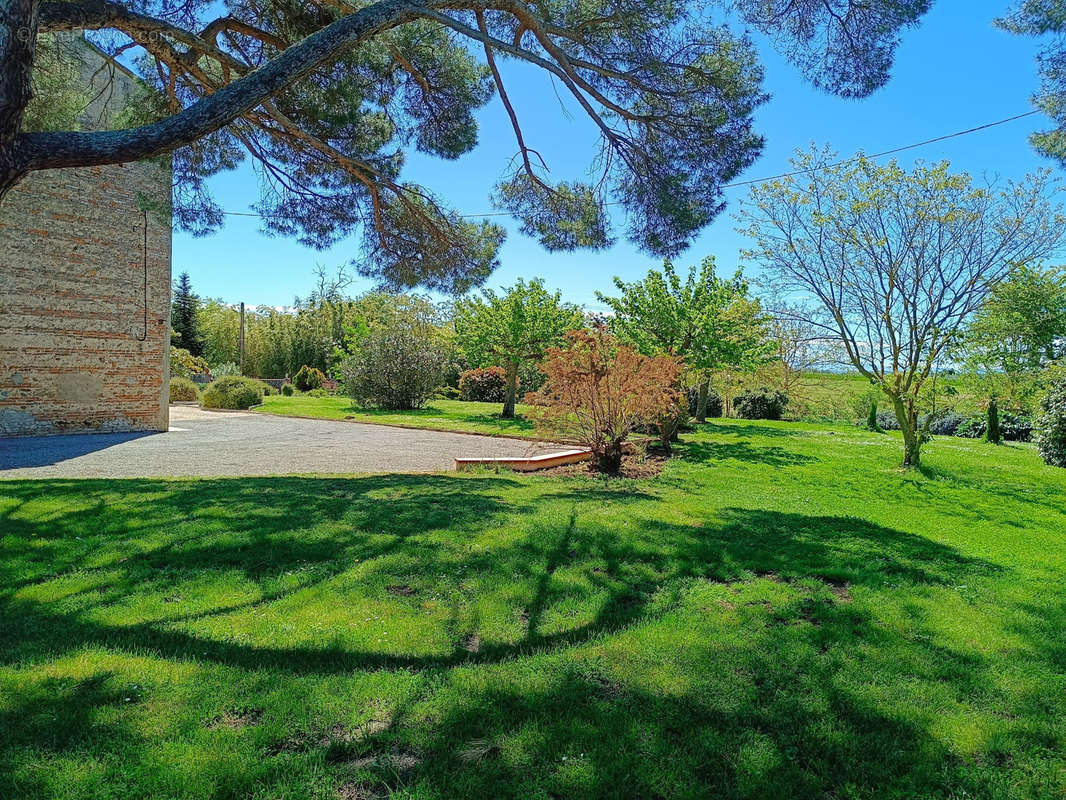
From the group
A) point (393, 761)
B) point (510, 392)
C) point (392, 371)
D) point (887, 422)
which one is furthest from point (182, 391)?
point (887, 422)

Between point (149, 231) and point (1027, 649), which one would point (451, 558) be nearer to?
point (1027, 649)

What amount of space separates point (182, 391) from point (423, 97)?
18651 millimetres

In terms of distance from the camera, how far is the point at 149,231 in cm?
1155

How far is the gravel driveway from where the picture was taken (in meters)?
7.64

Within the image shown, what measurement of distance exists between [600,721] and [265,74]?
12.8 feet

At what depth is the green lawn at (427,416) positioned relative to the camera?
14781mm

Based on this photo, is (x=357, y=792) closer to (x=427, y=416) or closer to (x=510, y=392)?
(x=427, y=416)

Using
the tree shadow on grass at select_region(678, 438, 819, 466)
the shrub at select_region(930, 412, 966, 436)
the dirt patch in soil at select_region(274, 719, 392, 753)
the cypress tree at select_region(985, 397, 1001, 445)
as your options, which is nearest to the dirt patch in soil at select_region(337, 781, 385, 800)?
the dirt patch in soil at select_region(274, 719, 392, 753)

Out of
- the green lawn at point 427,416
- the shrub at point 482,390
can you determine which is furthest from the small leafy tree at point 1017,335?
the shrub at point 482,390

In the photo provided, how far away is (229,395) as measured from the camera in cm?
1975

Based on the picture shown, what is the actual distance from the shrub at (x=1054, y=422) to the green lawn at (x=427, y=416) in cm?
1065

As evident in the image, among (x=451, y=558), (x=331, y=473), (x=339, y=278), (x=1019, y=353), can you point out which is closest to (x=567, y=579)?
(x=451, y=558)

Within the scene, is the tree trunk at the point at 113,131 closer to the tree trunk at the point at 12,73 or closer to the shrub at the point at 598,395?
the tree trunk at the point at 12,73

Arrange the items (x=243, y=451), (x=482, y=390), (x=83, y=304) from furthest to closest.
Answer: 1. (x=482, y=390)
2. (x=83, y=304)
3. (x=243, y=451)
